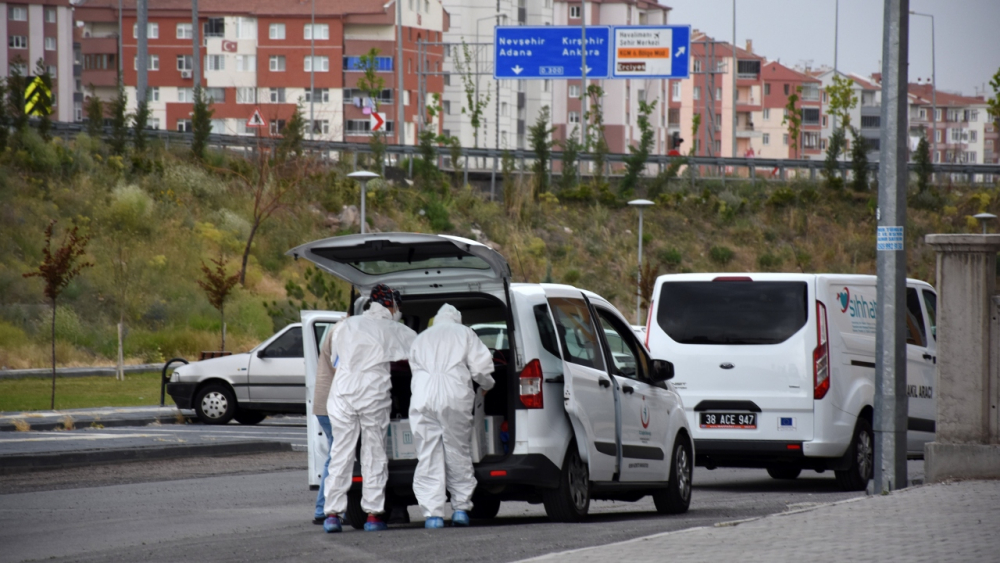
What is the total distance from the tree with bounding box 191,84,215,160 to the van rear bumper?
1445 inches

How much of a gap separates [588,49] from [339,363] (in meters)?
45.5

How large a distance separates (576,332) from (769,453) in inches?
153

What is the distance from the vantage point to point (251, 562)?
8.20 meters

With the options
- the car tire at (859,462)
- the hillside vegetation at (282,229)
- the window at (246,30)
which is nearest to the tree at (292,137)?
the hillside vegetation at (282,229)

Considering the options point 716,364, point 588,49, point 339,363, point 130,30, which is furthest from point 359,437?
point 130,30

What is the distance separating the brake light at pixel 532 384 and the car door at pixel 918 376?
21.3 ft

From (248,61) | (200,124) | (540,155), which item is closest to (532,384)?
(200,124)

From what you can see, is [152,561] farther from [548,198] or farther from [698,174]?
[698,174]

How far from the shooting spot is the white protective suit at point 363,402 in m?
9.38

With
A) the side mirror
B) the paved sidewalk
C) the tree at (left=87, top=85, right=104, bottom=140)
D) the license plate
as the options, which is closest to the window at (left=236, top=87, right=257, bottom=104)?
the tree at (left=87, top=85, right=104, bottom=140)

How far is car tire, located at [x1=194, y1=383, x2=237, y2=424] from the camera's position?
2158 centimetres

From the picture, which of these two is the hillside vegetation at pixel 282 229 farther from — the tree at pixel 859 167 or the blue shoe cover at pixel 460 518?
the blue shoe cover at pixel 460 518

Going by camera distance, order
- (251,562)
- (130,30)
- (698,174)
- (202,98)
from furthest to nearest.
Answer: (130,30), (698,174), (202,98), (251,562)

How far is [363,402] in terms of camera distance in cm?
938
